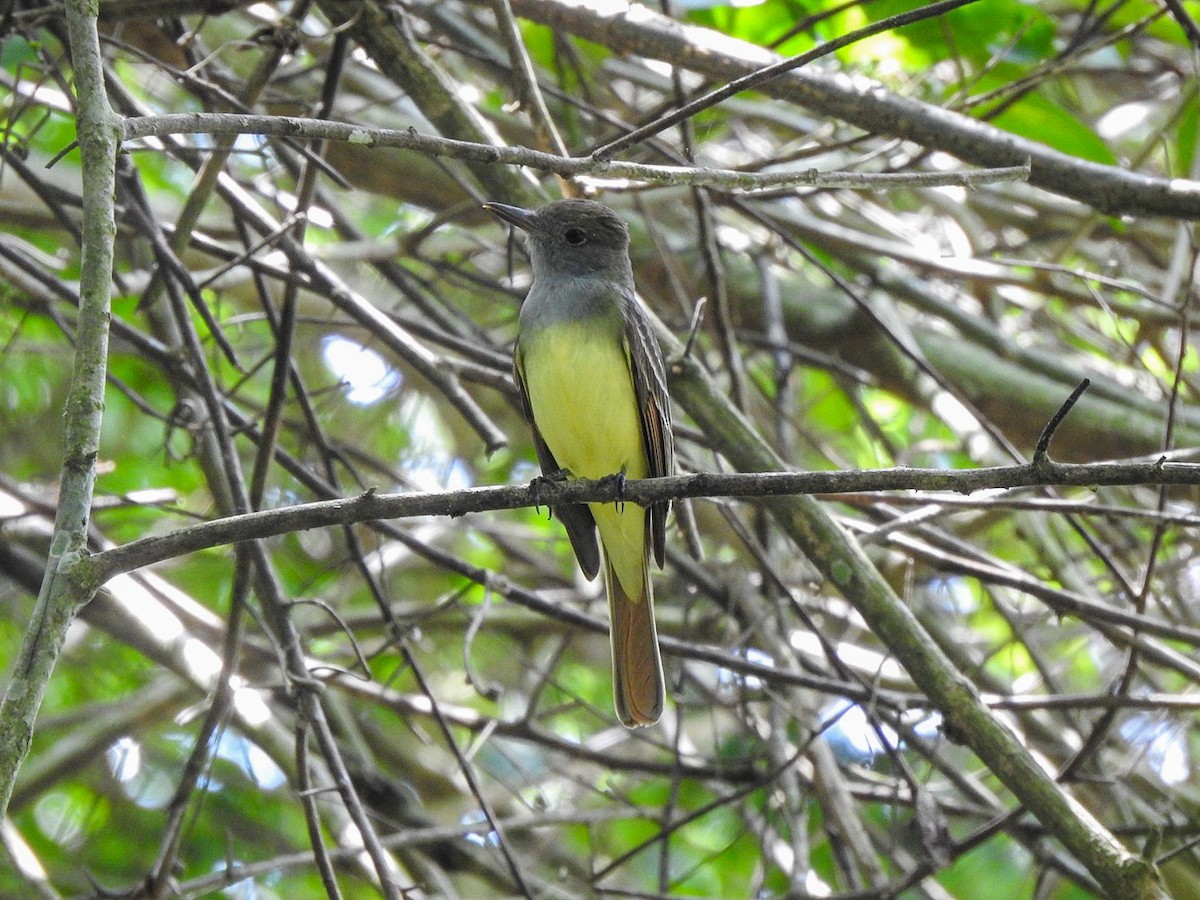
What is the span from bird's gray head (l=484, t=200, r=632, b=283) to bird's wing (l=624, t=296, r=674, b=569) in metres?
0.35

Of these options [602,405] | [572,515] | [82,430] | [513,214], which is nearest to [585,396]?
[602,405]

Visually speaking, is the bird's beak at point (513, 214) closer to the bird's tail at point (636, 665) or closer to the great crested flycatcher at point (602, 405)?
the great crested flycatcher at point (602, 405)

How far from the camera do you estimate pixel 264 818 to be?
20.2 feet

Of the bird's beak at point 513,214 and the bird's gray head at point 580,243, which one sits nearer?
the bird's beak at point 513,214

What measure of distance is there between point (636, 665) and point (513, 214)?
57.4 inches

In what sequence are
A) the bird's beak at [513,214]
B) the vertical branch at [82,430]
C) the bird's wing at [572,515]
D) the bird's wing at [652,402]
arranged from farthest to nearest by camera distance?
the bird's wing at [572,515]
the bird's wing at [652,402]
the bird's beak at [513,214]
the vertical branch at [82,430]

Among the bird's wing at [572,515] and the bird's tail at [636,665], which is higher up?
the bird's wing at [572,515]

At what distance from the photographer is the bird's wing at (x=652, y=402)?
396cm

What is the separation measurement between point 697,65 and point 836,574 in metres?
1.56

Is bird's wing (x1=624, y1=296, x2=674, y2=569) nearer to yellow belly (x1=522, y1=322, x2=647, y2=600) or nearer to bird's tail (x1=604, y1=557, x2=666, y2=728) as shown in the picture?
yellow belly (x1=522, y1=322, x2=647, y2=600)

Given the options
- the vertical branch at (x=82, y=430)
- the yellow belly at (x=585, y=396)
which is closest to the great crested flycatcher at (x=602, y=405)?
the yellow belly at (x=585, y=396)

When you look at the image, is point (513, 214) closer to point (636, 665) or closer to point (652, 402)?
point (652, 402)

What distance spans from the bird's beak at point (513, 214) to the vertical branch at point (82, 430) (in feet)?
5.10

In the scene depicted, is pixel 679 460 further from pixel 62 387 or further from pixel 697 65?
pixel 62 387
